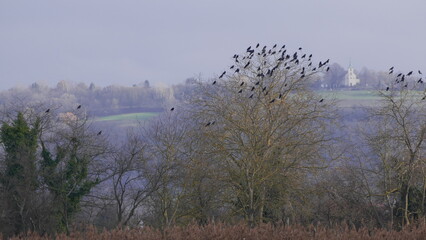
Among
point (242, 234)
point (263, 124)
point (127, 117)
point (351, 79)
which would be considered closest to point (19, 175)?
point (263, 124)

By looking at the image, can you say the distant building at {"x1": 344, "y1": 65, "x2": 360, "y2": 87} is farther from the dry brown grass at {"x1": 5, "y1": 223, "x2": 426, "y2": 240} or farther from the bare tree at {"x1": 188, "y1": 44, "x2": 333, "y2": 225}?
the dry brown grass at {"x1": 5, "y1": 223, "x2": 426, "y2": 240}

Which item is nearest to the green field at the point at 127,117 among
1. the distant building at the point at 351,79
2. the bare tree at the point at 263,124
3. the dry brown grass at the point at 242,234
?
the distant building at the point at 351,79

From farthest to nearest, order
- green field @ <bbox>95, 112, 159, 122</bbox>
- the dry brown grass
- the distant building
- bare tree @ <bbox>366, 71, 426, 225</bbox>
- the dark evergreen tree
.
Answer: green field @ <bbox>95, 112, 159, 122</bbox>
the distant building
bare tree @ <bbox>366, 71, 426, 225</bbox>
the dark evergreen tree
the dry brown grass

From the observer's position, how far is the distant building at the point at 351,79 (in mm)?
106762

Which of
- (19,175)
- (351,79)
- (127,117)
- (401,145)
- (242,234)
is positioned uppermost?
(351,79)

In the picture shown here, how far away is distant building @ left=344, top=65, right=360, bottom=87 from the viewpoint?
107 m

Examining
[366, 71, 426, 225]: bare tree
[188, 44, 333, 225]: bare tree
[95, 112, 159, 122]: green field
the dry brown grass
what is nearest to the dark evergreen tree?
[188, 44, 333, 225]: bare tree

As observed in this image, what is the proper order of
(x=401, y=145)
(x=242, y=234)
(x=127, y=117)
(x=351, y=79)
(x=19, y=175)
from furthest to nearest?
1. (x=127, y=117)
2. (x=351, y=79)
3. (x=401, y=145)
4. (x=19, y=175)
5. (x=242, y=234)

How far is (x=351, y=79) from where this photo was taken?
11069cm

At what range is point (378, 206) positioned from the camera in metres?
32.6

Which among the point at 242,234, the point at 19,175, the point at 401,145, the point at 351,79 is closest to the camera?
the point at 242,234

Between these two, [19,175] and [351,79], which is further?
[351,79]

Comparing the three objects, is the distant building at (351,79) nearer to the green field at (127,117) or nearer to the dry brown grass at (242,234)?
the green field at (127,117)

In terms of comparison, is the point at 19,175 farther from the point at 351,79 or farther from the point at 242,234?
the point at 351,79
